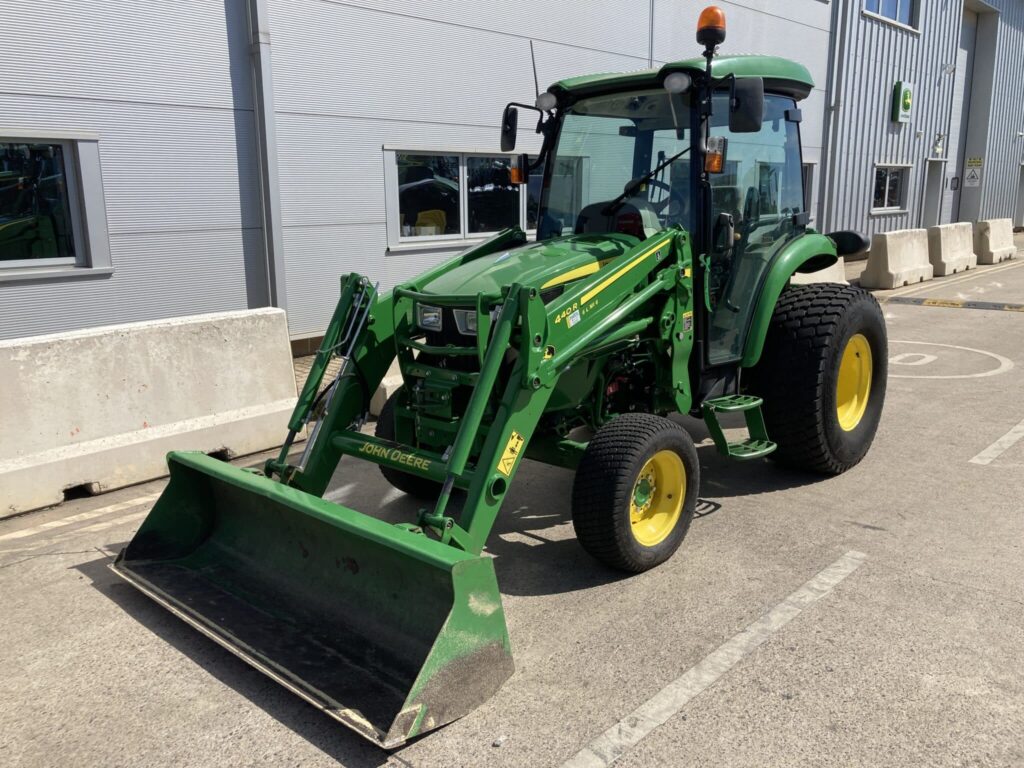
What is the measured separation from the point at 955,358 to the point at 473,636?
25.2 feet

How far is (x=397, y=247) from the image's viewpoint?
979 cm

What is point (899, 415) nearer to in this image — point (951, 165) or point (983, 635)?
point (983, 635)

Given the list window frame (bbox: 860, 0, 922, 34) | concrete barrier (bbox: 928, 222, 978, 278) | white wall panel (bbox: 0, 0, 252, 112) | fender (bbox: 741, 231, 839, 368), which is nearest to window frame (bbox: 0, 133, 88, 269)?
white wall panel (bbox: 0, 0, 252, 112)

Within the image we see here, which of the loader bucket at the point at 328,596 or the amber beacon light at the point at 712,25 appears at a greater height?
the amber beacon light at the point at 712,25

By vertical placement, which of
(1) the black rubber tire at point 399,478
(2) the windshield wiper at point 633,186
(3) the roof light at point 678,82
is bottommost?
(1) the black rubber tire at point 399,478

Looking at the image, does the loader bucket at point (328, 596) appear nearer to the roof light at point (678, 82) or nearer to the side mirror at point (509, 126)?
the side mirror at point (509, 126)

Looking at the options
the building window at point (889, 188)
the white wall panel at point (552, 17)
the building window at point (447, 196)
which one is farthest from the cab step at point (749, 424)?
the building window at point (889, 188)

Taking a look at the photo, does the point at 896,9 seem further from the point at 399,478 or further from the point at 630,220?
the point at 399,478

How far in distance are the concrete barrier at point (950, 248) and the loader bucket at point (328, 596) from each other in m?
15.0

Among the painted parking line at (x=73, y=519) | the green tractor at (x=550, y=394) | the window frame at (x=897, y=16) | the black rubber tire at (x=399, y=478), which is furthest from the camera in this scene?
the window frame at (x=897, y=16)

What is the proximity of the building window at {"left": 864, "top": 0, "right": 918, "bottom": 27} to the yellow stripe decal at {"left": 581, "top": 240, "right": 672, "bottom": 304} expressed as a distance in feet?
50.1

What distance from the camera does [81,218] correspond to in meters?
7.49

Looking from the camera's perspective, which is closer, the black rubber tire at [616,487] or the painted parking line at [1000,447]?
the black rubber tire at [616,487]

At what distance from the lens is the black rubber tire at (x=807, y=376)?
203 inches
